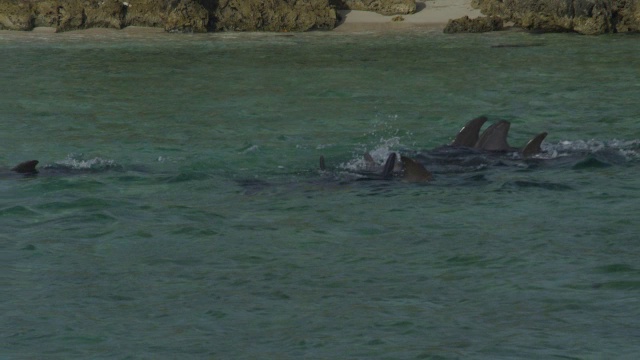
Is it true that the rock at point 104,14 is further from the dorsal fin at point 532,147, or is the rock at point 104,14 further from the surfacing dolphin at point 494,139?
the dorsal fin at point 532,147

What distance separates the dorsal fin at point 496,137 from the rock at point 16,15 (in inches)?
951

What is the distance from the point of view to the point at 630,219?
39.4ft

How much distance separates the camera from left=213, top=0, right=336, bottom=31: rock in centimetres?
3675

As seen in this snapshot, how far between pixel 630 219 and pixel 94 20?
2750 cm

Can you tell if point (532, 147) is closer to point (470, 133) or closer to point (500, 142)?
point (500, 142)

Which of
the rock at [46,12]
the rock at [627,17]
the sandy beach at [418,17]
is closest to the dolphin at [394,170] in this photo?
the rock at [627,17]

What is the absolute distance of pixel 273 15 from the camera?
37.0 m

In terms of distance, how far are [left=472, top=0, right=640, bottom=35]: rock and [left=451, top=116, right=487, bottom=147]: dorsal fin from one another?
62.7 feet

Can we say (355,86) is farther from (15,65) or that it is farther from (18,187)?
(18,187)

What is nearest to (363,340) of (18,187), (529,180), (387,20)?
(529,180)

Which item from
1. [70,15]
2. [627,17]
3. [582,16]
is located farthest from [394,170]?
[70,15]

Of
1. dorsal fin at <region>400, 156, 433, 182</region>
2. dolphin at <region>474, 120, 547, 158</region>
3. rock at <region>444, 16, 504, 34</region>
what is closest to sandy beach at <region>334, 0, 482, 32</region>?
rock at <region>444, 16, 504, 34</region>

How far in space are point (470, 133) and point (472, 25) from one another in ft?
64.8

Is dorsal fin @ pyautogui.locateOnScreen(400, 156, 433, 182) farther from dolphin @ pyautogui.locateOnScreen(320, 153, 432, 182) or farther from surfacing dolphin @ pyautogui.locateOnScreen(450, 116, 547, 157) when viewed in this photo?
surfacing dolphin @ pyautogui.locateOnScreen(450, 116, 547, 157)
